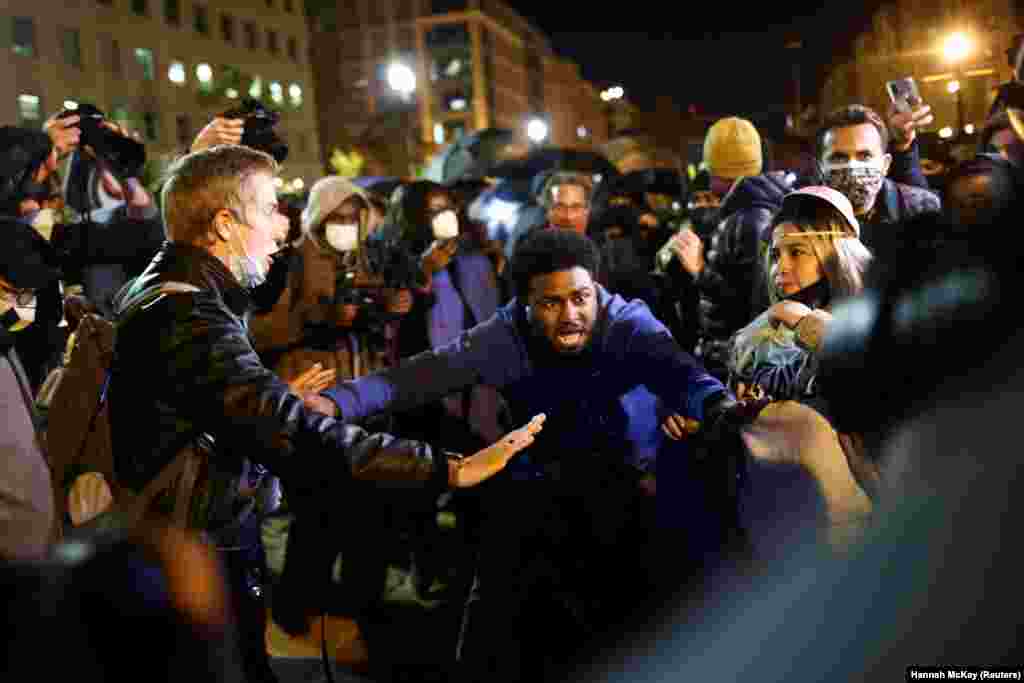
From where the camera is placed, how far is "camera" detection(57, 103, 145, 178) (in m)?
5.46

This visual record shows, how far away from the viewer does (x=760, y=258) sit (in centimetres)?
442

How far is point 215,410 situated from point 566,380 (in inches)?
65.4

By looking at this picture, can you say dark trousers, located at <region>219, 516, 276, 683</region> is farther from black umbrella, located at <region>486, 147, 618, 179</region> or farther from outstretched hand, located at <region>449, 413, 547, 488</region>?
black umbrella, located at <region>486, 147, 618, 179</region>

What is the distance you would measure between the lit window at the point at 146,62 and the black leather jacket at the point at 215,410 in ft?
217

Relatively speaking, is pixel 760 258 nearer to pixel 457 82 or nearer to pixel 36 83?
pixel 36 83

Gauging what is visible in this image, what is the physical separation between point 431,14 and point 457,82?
8.95 m

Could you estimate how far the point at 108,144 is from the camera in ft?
18.5

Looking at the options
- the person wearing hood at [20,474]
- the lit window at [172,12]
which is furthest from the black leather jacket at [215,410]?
the lit window at [172,12]

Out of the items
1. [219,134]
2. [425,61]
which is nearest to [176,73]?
[425,61]

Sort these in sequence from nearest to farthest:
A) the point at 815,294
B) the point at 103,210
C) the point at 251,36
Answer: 1. the point at 815,294
2. the point at 103,210
3. the point at 251,36

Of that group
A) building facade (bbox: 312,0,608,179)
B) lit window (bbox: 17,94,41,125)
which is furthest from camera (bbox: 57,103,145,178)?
building facade (bbox: 312,0,608,179)

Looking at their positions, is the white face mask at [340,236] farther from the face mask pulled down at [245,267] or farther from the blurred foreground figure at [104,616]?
the blurred foreground figure at [104,616]

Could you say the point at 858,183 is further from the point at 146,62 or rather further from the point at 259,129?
the point at 146,62

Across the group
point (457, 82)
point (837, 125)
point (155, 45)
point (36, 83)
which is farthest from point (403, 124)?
point (457, 82)
